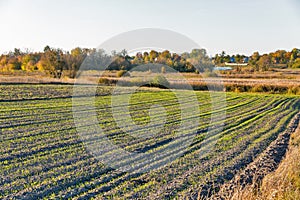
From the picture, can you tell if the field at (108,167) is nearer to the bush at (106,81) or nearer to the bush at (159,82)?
the bush at (159,82)

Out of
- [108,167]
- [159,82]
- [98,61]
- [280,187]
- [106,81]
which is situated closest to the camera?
[280,187]

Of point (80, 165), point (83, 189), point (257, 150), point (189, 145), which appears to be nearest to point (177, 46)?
point (189, 145)

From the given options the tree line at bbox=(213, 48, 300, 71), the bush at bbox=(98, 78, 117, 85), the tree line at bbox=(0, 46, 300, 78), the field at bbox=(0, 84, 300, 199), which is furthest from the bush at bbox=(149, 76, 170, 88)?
the tree line at bbox=(213, 48, 300, 71)

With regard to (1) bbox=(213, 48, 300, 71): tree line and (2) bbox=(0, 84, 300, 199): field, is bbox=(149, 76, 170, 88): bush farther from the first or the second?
(1) bbox=(213, 48, 300, 71): tree line

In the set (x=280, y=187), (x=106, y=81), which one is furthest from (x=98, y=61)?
(x=280, y=187)

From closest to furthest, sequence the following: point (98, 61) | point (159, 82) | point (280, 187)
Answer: point (280, 187), point (159, 82), point (98, 61)

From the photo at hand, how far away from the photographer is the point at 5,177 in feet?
22.2

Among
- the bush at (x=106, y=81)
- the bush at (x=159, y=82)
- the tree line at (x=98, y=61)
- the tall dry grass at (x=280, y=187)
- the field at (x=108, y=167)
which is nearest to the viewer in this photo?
the tall dry grass at (x=280, y=187)

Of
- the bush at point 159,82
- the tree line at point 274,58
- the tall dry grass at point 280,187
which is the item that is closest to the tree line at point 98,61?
the bush at point 159,82

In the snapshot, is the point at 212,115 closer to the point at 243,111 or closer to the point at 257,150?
the point at 243,111

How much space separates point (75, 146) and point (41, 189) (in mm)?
3344

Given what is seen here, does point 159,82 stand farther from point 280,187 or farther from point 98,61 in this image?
point 280,187

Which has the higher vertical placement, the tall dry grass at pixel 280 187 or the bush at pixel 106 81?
the bush at pixel 106 81

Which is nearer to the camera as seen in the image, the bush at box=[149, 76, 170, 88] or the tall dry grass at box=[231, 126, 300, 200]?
the tall dry grass at box=[231, 126, 300, 200]
